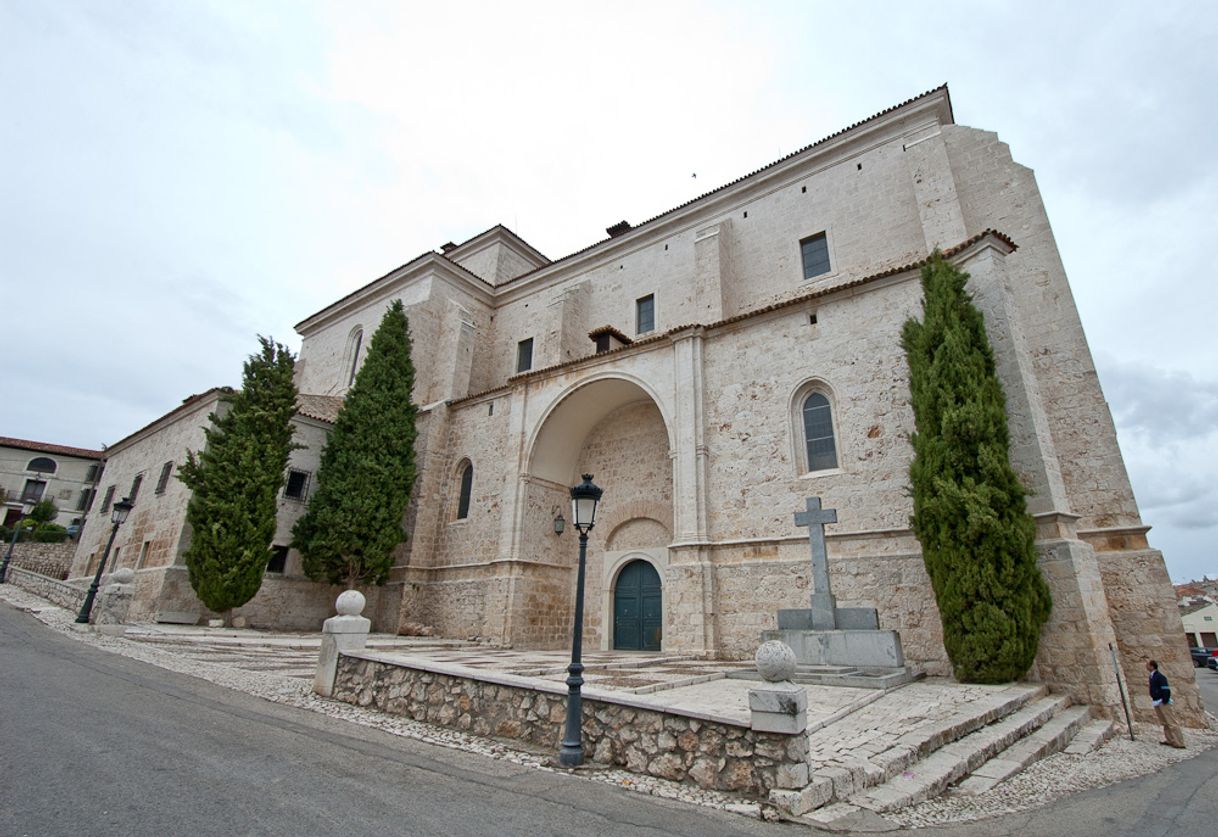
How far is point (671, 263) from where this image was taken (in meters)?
17.8

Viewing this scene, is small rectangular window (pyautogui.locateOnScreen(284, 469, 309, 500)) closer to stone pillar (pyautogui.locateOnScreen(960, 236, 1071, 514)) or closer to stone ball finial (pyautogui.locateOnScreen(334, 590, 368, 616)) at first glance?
stone ball finial (pyautogui.locateOnScreen(334, 590, 368, 616))

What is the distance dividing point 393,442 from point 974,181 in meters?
15.6

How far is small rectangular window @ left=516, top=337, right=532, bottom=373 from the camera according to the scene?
65.4 feet

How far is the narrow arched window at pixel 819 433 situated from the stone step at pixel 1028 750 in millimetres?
4928

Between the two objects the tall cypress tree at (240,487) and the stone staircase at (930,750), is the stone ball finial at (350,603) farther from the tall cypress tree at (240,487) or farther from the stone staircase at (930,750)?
the tall cypress tree at (240,487)

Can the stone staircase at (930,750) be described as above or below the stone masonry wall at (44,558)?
below

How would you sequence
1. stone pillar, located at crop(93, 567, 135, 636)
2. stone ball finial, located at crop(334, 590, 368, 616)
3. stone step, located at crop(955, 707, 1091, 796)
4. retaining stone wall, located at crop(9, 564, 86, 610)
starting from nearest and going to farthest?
stone step, located at crop(955, 707, 1091, 796)
stone ball finial, located at crop(334, 590, 368, 616)
stone pillar, located at crop(93, 567, 135, 636)
retaining stone wall, located at crop(9, 564, 86, 610)

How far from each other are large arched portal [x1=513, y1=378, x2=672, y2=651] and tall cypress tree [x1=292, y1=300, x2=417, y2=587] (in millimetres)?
3844

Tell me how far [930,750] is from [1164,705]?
5.57 meters

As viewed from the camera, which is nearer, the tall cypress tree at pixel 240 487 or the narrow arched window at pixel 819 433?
the narrow arched window at pixel 819 433

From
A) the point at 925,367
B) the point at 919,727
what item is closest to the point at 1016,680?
the point at 919,727

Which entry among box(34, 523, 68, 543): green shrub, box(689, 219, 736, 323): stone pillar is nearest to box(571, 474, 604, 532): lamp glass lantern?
box(689, 219, 736, 323): stone pillar

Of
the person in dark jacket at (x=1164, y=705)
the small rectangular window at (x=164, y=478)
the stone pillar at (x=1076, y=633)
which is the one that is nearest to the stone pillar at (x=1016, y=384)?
the stone pillar at (x=1076, y=633)

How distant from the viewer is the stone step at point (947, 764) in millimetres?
3945
